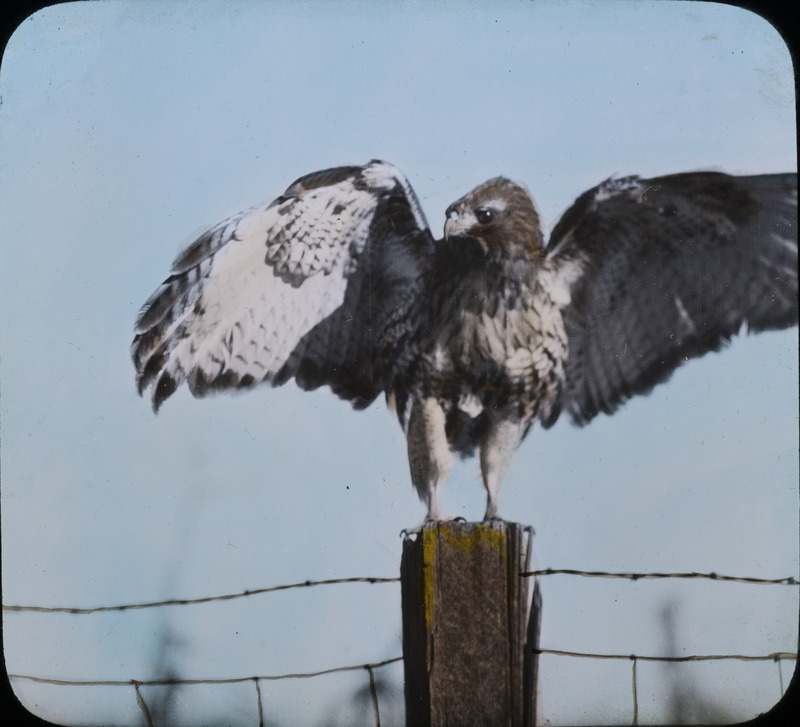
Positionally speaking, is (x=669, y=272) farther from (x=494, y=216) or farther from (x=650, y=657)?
(x=650, y=657)

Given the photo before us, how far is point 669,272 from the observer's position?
184 cm

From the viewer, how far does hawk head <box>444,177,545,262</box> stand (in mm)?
1842

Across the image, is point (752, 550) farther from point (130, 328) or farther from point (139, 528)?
point (130, 328)

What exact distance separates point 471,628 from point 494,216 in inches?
35.3

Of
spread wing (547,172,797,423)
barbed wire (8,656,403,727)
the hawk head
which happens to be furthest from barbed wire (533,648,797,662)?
the hawk head

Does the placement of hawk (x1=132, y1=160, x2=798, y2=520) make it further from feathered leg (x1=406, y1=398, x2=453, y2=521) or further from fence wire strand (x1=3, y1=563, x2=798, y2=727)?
fence wire strand (x1=3, y1=563, x2=798, y2=727)

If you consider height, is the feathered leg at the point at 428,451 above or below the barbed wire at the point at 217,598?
above

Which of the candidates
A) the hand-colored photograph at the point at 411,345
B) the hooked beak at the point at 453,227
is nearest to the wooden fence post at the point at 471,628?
the hand-colored photograph at the point at 411,345

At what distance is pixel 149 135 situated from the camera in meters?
1.89

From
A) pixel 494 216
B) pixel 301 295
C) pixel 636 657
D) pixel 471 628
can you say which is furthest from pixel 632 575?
pixel 301 295

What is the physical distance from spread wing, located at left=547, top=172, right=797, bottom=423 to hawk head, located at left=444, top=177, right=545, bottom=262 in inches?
2.9

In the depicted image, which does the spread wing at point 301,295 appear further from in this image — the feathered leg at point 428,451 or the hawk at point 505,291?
the feathered leg at point 428,451

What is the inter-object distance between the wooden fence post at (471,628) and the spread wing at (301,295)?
0.39 m

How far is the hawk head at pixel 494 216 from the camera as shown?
1842 millimetres
